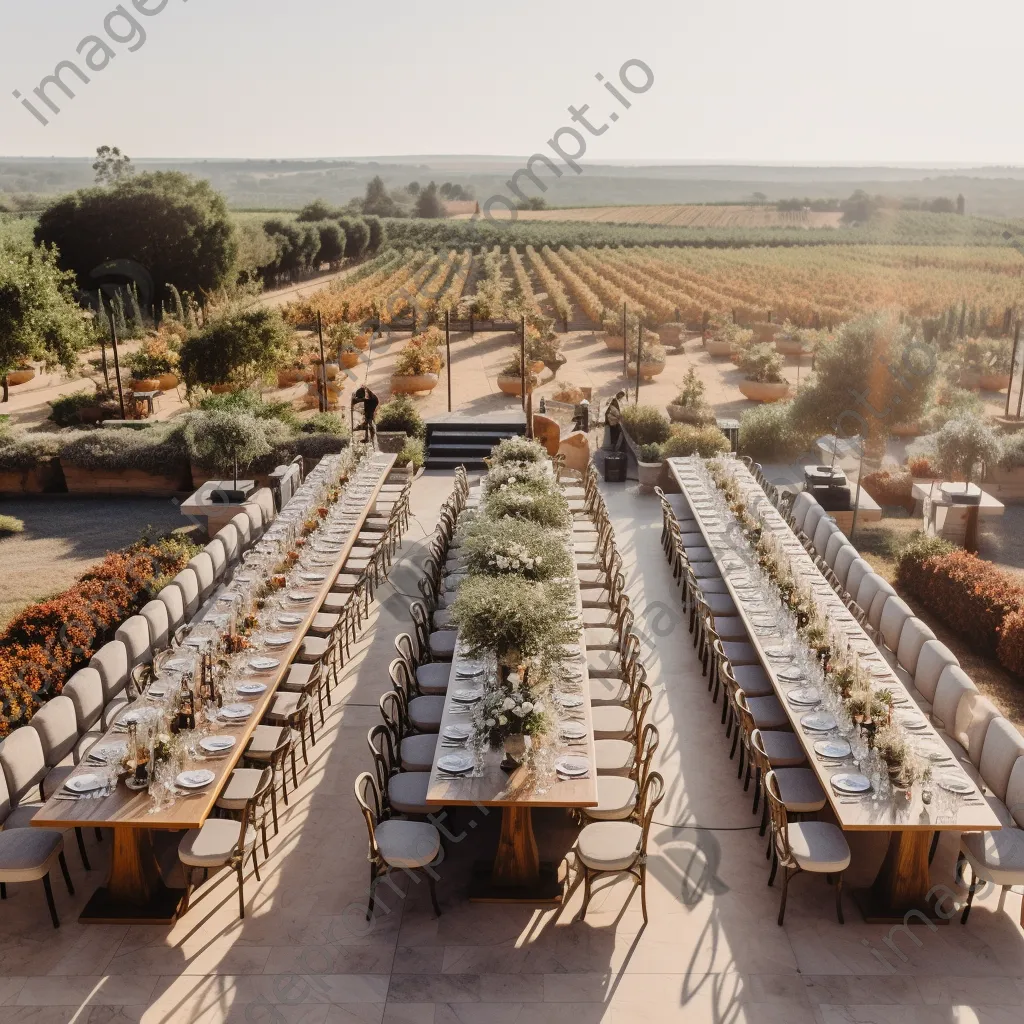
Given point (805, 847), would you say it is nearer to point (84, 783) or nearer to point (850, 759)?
point (850, 759)

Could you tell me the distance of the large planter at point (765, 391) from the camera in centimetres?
2395

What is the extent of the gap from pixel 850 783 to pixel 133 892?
4794mm

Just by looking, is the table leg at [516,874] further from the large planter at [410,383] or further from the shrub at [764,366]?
the shrub at [764,366]

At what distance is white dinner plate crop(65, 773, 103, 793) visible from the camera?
21.1ft

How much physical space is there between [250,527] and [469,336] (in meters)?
22.2

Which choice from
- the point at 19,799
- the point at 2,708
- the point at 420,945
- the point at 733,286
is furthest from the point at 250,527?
the point at 733,286

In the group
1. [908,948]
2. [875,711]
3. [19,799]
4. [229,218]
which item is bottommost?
[908,948]

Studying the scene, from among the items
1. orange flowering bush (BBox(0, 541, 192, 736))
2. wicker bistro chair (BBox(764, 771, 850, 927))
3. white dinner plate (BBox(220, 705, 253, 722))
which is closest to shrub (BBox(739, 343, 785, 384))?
orange flowering bush (BBox(0, 541, 192, 736))

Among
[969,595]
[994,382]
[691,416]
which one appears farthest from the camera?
[994,382]

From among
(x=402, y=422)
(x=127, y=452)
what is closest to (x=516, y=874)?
(x=127, y=452)

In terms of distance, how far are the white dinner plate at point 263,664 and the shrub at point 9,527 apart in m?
8.49

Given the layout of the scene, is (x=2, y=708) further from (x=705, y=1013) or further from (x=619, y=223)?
(x=619, y=223)

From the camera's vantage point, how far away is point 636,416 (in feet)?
59.4

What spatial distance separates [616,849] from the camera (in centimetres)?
645
